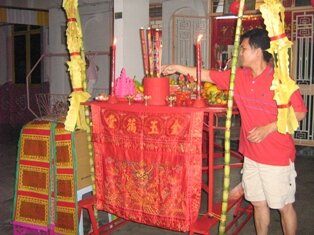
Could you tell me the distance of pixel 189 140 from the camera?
7.93 feet

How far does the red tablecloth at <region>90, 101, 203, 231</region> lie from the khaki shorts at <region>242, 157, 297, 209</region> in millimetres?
375

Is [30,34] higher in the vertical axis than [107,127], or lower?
higher

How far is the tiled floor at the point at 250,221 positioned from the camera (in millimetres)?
3546

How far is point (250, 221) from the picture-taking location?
12.4ft

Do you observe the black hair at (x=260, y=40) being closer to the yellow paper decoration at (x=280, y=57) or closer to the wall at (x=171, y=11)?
the yellow paper decoration at (x=280, y=57)

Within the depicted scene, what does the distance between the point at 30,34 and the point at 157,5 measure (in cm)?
496

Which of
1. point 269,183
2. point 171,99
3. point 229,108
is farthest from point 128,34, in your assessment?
point 269,183

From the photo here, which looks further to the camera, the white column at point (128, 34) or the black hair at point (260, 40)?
the white column at point (128, 34)

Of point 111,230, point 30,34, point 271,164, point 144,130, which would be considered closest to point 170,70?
point 144,130

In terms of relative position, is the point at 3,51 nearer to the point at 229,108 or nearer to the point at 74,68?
the point at 74,68

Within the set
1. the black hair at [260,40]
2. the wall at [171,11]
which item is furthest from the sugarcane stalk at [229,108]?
the wall at [171,11]

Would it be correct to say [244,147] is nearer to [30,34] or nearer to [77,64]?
[77,64]

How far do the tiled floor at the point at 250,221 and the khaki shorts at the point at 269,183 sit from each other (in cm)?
112

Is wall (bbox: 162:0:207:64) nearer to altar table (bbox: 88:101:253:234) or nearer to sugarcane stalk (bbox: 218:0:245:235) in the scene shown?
altar table (bbox: 88:101:253:234)
